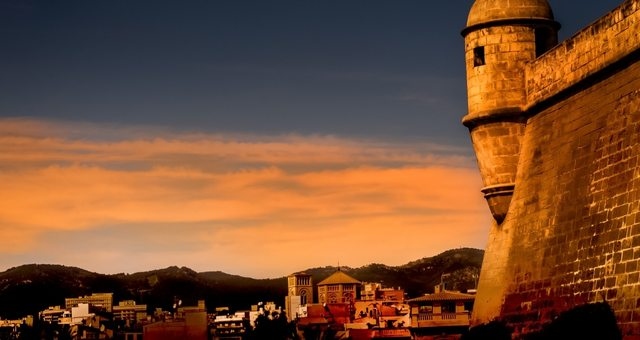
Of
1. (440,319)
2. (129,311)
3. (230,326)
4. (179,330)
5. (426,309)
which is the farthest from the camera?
(129,311)

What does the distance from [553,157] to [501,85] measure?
2.39 metres

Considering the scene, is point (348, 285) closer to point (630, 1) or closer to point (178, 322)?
point (178, 322)

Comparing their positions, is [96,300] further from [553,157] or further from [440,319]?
[553,157]

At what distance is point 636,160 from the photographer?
676 inches

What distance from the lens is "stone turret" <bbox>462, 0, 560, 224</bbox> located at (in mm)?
22562

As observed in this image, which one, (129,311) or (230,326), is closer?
(230,326)

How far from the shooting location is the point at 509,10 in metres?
22.7

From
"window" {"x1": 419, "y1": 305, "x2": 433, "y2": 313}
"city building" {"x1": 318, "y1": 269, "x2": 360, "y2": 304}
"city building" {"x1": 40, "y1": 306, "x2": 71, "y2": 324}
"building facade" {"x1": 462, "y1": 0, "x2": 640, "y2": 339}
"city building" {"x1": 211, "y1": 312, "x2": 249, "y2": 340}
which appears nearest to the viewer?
"building facade" {"x1": 462, "y1": 0, "x2": 640, "y2": 339}

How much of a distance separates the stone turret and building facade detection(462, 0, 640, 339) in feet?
0.06

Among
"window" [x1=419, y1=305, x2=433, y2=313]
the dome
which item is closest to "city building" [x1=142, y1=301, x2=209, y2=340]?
"window" [x1=419, y1=305, x2=433, y2=313]

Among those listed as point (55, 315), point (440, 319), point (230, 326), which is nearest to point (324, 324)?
point (440, 319)

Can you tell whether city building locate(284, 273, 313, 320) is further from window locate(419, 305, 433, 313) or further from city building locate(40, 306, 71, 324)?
window locate(419, 305, 433, 313)

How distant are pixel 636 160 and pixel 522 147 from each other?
17.7ft

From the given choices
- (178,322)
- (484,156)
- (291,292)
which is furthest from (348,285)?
(484,156)
